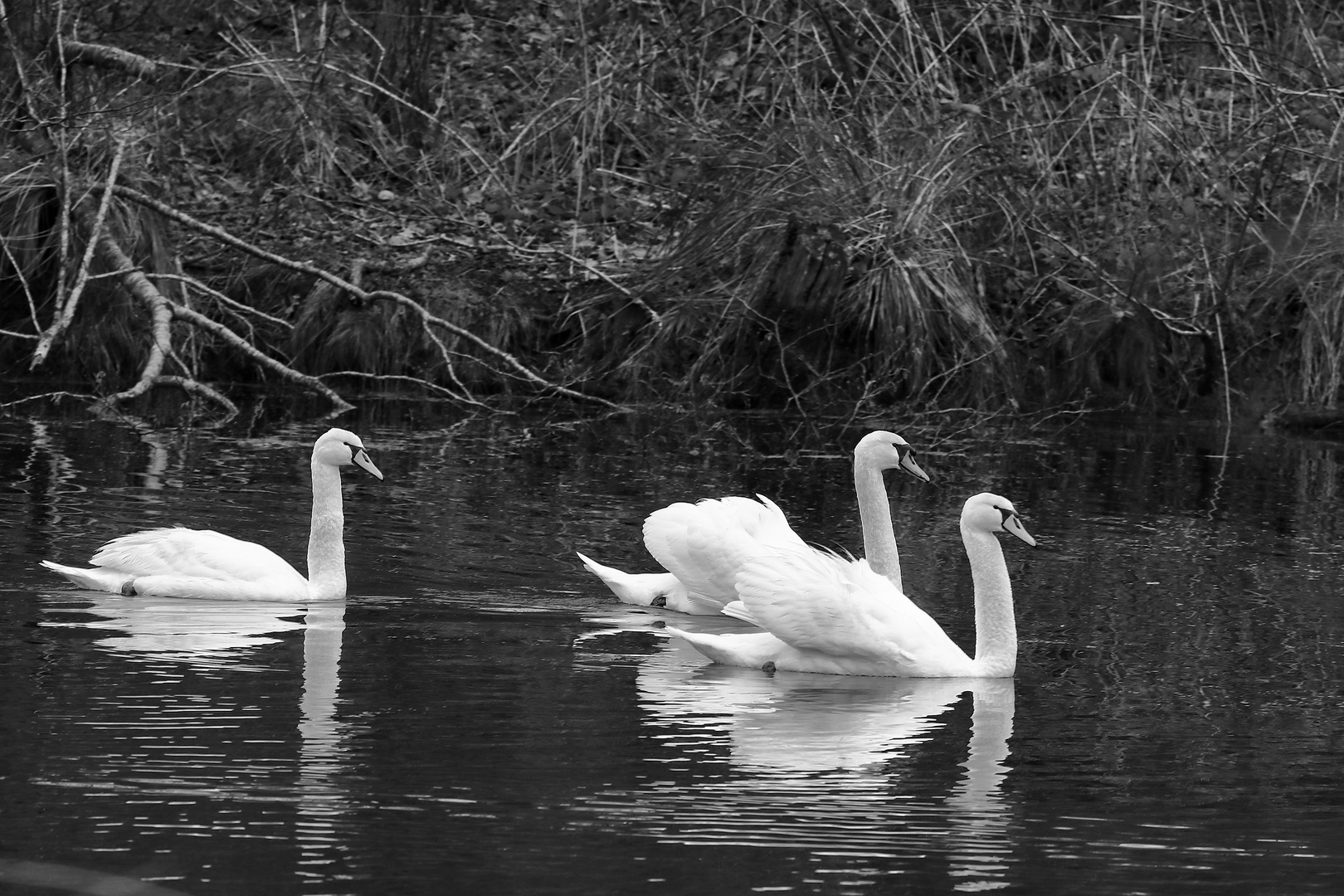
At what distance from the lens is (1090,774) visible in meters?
5.73

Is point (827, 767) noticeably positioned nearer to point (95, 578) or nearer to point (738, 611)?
point (738, 611)

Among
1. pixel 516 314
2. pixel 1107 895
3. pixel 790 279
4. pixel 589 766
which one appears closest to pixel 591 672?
pixel 589 766

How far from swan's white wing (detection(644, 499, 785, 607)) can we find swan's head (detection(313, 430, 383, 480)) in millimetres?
1311

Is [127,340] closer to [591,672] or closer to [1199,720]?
[591,672]

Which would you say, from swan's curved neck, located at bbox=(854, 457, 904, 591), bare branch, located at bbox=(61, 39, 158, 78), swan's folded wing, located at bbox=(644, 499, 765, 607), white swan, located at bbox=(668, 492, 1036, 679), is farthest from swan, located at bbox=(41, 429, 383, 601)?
bare branch, located at bbox=(61, 39, 158, 78)

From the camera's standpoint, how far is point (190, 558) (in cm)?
830

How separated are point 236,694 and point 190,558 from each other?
2.04m

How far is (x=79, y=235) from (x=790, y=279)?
5252 millimetres

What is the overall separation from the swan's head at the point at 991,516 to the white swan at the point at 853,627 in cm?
13

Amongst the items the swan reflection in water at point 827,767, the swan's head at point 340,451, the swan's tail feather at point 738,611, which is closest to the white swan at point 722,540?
the swan's tail feather at point 738,611

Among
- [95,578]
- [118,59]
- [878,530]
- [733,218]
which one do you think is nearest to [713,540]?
[878,530]

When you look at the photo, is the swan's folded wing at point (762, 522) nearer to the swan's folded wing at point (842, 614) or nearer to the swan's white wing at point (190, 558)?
the swan's folded wing at point (842, 614)

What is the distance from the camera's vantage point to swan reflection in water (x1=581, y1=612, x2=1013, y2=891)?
4961 mm

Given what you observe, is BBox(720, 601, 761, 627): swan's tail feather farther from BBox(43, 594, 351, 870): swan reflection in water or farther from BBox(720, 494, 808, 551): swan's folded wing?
BBox(43, 594, 351, 870): swan reflection in water
